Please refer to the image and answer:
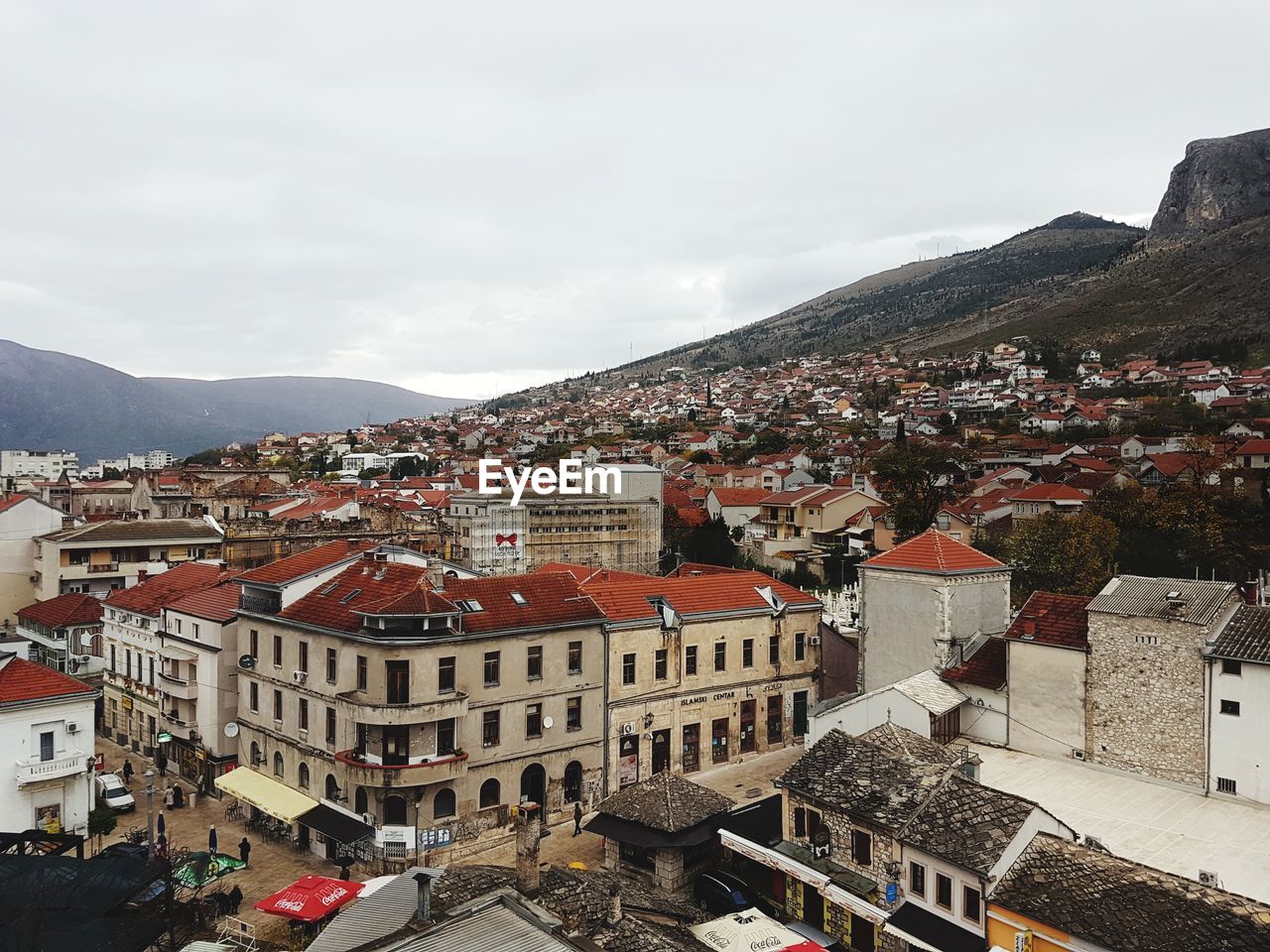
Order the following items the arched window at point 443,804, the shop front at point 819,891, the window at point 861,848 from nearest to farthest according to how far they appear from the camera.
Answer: the shop front at point 819,891 < the window at point 861,848 < the arched window at point 443,804

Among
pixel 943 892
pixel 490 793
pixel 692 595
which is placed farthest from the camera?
pixel 692 595

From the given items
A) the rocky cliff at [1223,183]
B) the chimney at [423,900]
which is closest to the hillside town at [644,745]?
the chimney at [423,900]

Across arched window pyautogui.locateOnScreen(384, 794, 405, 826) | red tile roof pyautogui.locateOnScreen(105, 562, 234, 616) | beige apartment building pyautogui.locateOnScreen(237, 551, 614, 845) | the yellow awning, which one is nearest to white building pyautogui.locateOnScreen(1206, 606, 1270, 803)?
beige apartment building pyautogui.locateOnScreen(237, 551, 614, 845)

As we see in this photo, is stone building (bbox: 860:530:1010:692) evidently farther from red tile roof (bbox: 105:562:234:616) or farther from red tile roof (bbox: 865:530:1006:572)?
red tile roof (bbox: 105:562:234:616)

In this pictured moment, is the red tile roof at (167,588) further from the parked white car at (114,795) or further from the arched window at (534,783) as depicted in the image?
the arched window at (534,783)

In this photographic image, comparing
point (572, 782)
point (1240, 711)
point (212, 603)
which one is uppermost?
point (212, 603)

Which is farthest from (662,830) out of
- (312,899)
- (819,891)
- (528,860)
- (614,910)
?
(312,899)

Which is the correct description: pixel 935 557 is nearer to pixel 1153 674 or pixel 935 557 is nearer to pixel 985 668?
pixel 985 668
